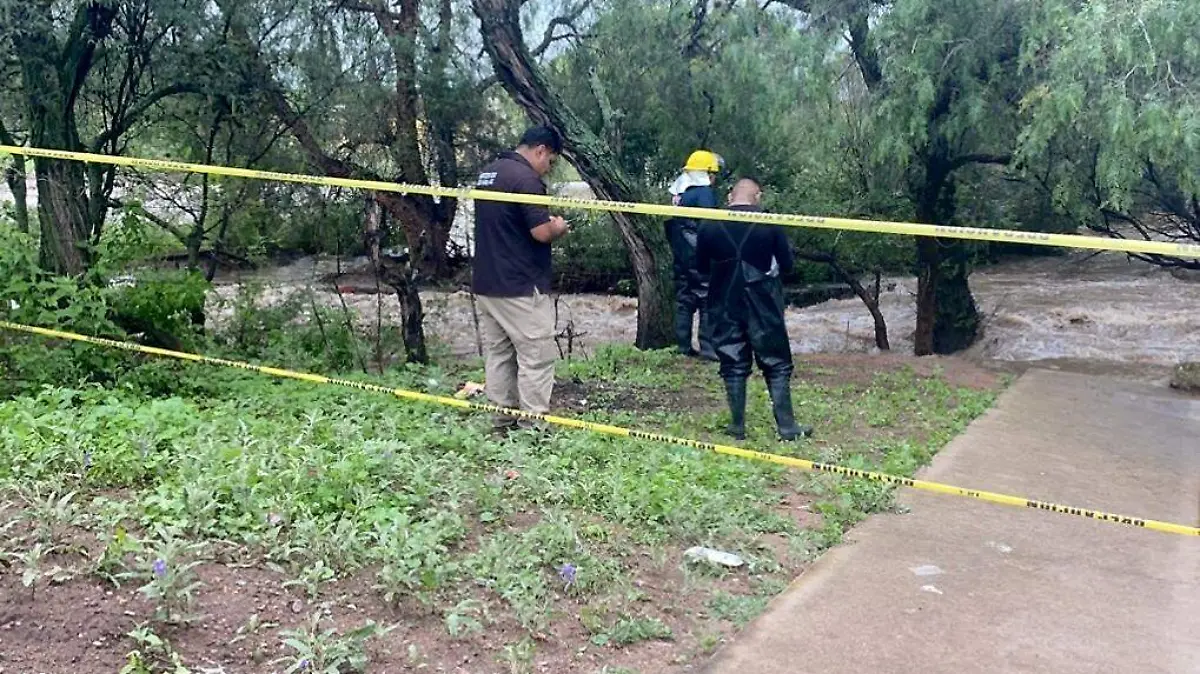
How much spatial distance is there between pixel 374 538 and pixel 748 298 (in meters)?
3.14

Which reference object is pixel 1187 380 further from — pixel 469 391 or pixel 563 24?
pixel 563 24

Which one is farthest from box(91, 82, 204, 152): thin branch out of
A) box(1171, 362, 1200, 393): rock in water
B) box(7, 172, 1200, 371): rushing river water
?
box(1171, 362, 1200, 393): rock in water

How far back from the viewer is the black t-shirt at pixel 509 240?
18.4 feet

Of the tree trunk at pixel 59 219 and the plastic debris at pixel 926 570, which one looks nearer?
the plastic debris at pixel 926 570

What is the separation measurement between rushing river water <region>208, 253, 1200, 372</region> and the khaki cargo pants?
20.0 feet

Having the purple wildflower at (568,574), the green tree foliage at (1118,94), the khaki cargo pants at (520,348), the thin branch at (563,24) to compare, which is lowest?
the purple wildflower at (568,574)

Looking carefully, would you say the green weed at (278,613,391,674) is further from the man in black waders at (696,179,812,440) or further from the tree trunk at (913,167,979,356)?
the tree trunk at (913,167,979,356)

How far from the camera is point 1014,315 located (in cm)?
1681

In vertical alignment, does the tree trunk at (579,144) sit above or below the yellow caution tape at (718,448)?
above

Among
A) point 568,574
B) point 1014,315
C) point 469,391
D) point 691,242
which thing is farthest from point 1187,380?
point 568,574

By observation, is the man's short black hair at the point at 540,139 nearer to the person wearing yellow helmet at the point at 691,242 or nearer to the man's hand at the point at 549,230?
the man's hand at the point at 549,230

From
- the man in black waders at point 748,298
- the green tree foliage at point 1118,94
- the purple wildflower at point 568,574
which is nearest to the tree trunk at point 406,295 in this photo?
the man in black waders at point 748,298

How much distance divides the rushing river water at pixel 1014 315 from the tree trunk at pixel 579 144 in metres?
2.09

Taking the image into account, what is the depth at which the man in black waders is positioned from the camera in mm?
6324
